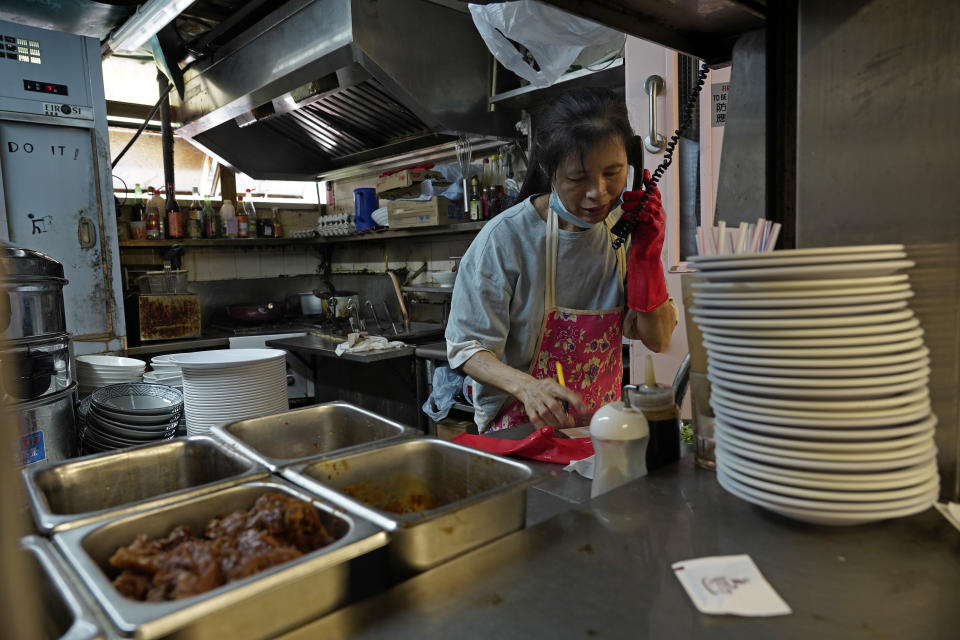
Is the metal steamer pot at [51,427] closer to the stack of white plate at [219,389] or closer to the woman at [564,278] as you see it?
the stack of white plate at [219,389]

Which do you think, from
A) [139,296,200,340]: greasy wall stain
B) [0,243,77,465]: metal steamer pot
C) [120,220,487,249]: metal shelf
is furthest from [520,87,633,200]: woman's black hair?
[139,296,200,340]: greasy wall stain

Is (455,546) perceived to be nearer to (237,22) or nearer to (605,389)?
(605,389)

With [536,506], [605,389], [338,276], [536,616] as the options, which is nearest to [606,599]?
[536,616]

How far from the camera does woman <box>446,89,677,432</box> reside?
6.34ft

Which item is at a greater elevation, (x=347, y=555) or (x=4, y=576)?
(x=4, y=576)

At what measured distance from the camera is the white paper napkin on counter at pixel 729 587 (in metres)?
0.74

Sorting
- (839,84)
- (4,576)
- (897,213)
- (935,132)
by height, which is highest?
(839,84)

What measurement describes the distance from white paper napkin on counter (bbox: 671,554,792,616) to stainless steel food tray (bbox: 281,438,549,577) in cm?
26

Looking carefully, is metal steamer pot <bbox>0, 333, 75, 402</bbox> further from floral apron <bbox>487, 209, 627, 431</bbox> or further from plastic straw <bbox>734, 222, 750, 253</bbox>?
plastic straw <bbox>734, 222, 750, 253</bbox>

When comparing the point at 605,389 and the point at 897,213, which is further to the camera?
the point at 605,389

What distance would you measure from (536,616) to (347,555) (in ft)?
0.78

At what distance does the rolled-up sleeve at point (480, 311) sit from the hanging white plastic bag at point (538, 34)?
40.1 inches

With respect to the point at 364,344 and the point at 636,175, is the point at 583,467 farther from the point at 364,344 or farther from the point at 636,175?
the point at 364,344

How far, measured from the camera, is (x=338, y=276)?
6.33 metres
